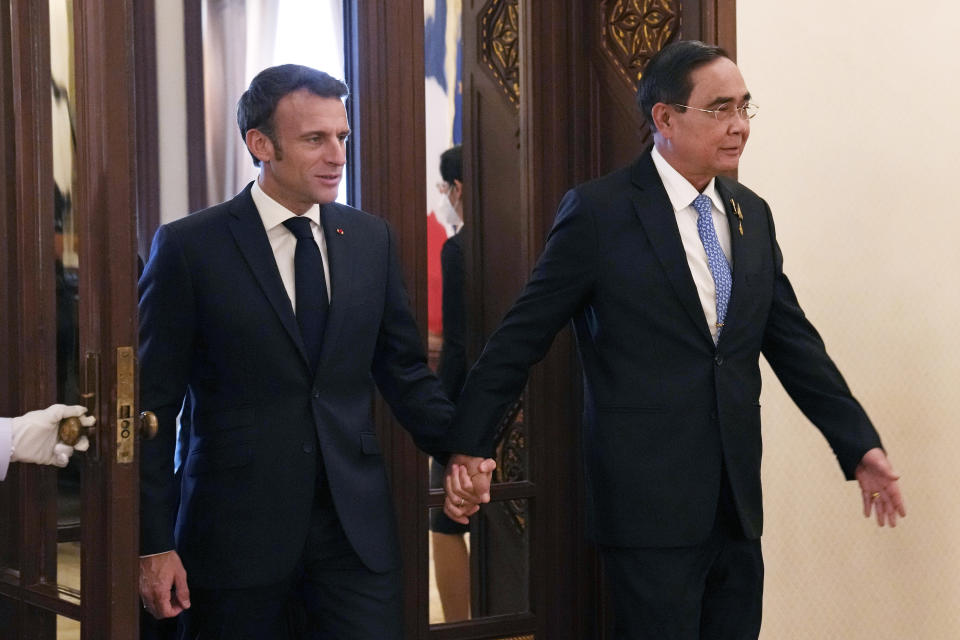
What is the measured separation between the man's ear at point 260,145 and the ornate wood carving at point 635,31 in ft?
3.39

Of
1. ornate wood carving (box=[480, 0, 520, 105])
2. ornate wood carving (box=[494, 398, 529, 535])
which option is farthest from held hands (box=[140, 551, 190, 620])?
ornate wood carving (box=[480, 0, 520, 105])

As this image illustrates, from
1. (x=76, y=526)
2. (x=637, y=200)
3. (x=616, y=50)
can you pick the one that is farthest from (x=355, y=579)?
→ (x=616, y=50)

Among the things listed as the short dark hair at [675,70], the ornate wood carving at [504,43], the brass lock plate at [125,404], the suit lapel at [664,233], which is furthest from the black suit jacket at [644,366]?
the brass lock plate at [125,404]

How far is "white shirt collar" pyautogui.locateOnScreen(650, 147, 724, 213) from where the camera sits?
255cm

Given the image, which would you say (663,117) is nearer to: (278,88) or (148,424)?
(278,88)

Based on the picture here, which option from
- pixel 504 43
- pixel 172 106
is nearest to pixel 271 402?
pixel 504 43

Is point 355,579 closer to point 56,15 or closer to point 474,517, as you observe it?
point 474,517

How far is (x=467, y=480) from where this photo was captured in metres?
2.54

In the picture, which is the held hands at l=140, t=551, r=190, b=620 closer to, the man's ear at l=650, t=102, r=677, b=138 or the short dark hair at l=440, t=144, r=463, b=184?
the short dark hair at l=440, t=144, r=463, b=184

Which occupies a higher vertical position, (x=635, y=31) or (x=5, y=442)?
(x=635, y=31)

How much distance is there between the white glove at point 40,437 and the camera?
6.81ft

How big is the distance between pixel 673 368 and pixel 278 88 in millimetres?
1000

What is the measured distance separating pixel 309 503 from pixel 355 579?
18 centimetres

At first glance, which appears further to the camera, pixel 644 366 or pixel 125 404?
pixel 644 366
